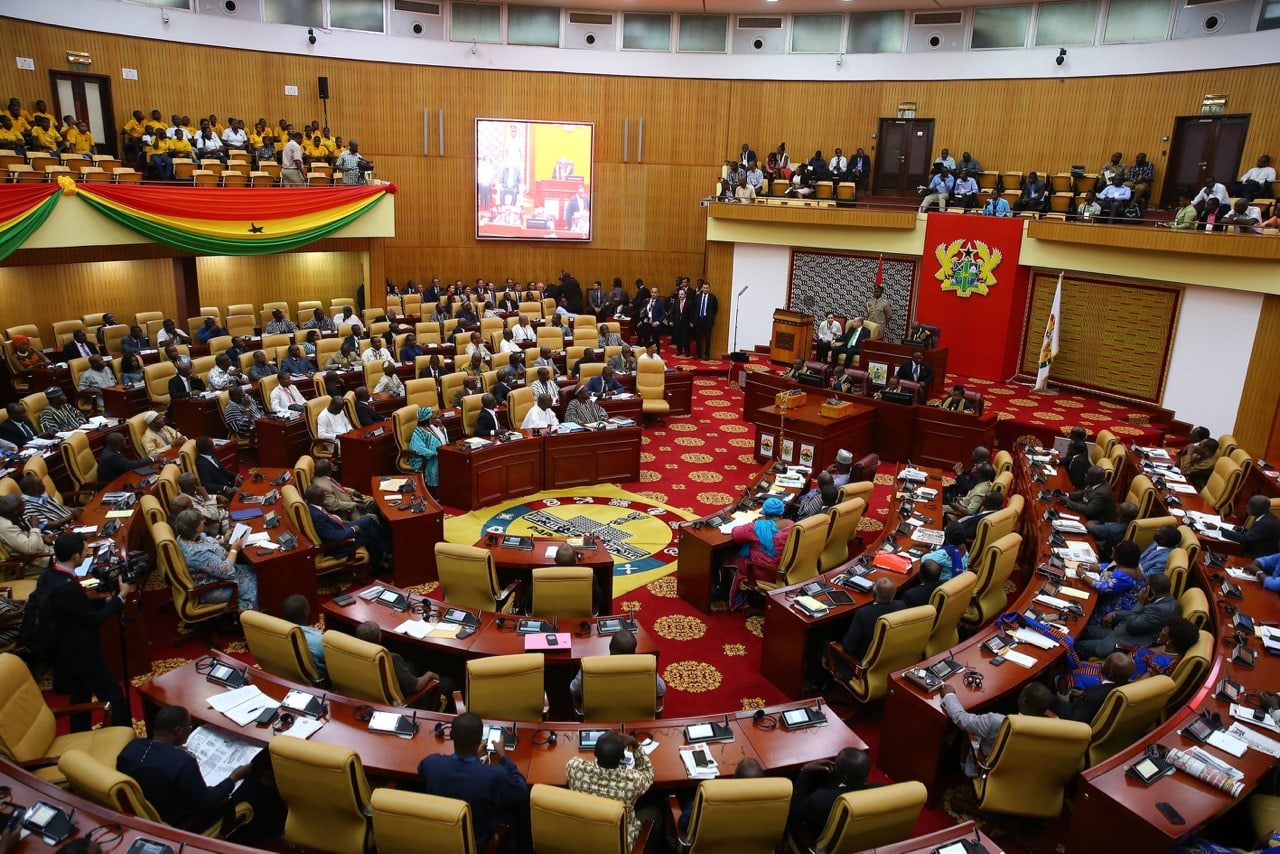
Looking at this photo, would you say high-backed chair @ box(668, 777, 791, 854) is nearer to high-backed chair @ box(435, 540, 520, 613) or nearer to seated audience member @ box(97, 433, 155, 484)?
high-backed chair @ box(435, 540, 520, 613)

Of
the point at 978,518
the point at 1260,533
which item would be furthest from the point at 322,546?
the point at 1260,533

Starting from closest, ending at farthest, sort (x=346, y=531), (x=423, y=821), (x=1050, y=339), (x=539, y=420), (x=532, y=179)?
1. (x=423, y=821)
2. (x=346, y=531)
3. (x=539, y=420)
4. (x=1050, y=339)
5. (x=532, y=179)

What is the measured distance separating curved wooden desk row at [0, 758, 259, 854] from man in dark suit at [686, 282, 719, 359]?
52.1 ft

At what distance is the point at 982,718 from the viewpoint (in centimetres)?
526

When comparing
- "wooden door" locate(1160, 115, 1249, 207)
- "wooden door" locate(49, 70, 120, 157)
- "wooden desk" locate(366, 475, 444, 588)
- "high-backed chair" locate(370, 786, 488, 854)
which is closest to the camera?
"high-backed chair" locate(370, 786, 488, 854)

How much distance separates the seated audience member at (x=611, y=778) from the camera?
434cm

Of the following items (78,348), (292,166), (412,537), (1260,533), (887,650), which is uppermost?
(292,166)

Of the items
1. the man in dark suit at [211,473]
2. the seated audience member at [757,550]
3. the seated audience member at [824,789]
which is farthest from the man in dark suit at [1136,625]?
the man in dark suit at [211,473]

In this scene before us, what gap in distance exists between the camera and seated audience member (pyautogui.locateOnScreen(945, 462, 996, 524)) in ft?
30.3

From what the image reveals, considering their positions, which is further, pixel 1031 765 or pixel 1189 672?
pixel 1189 672

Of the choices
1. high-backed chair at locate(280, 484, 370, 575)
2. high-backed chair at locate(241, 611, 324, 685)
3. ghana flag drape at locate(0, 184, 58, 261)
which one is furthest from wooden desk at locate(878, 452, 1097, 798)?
ghana flag drape at locate(0, 184, 58, 261)

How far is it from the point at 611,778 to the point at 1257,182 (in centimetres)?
1628

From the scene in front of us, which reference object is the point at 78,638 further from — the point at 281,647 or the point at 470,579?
the point at 470,579

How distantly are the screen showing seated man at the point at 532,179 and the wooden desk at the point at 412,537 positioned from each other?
46.3 feet
